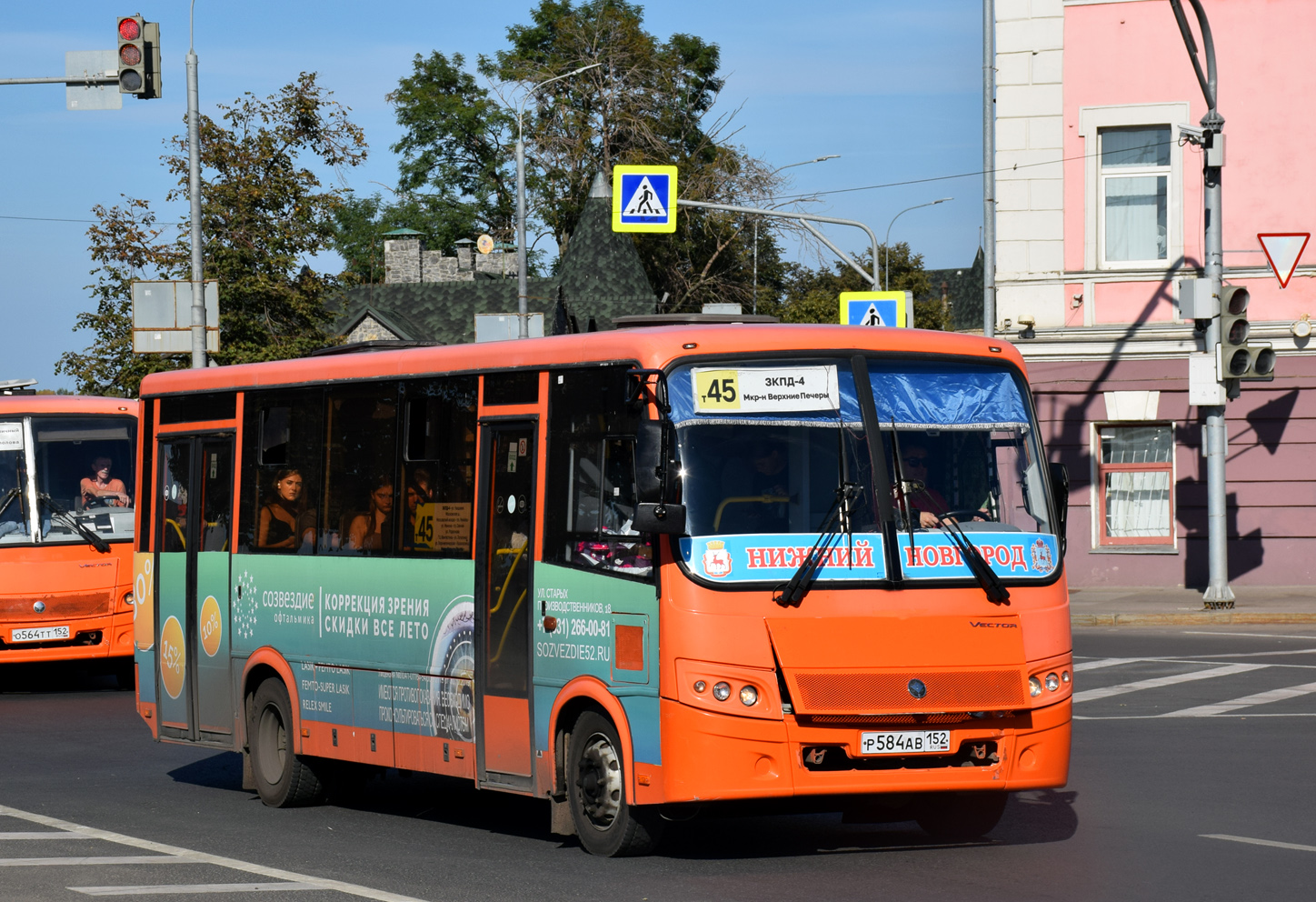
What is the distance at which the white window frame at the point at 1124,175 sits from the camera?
29922mm

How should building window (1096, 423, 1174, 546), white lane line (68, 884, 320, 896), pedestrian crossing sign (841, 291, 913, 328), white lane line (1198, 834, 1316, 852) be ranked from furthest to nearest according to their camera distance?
pedestrian crossing sign (841, 291, 913, 328) < building window (1096, 423, 1174, 546) < white lane line (1198, 834, 1316, 852) < white lane line (68, 884, 320, 896)

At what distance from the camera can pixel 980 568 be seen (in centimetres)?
958

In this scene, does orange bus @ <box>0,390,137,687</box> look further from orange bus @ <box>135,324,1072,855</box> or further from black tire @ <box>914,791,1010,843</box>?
black tire @ <box>914,791,1010,843</box>

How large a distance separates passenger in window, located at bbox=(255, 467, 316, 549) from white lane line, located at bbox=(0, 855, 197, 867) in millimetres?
2829

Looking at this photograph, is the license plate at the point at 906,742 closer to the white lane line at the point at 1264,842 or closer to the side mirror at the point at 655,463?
the side mirror at the point at 655,463

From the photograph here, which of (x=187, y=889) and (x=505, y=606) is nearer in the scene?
(x=187, y=889)

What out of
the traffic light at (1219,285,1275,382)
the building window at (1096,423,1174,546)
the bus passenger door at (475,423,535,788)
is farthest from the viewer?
the building window at (1096,423,1174,546)

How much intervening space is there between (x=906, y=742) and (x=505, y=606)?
2385 millimetres

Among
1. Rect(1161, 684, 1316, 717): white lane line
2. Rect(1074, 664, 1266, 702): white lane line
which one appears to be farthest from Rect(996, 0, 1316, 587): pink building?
Rect(1161, 684, 1316, 717): white lane line

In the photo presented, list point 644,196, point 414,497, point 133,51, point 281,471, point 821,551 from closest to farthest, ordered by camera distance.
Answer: point 821,551, point 414,497, point 281,471, point 133,51, point 644,196

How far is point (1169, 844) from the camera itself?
32.8ft

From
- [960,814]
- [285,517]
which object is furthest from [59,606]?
[960,814]

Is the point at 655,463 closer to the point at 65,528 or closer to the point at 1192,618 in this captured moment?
the point at 65,528

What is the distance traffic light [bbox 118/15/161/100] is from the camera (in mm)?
22219
